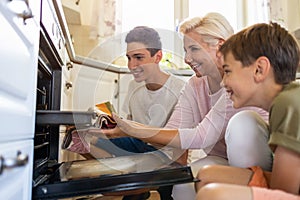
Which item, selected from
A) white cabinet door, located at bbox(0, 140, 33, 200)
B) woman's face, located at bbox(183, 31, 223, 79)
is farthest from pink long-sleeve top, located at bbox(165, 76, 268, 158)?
white cabinet door, located at bbox(0, 140, 33, 200)

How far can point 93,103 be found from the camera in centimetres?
127

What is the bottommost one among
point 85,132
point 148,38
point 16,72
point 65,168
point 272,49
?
point 65,168

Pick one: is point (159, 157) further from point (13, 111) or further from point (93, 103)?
point (13, 111)

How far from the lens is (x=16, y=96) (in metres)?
0.58

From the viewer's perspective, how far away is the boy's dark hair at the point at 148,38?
4.36 ft

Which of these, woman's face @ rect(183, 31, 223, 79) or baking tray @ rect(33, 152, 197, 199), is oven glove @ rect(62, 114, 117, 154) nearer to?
baking tray @ rect(33, 152, 197, 199)

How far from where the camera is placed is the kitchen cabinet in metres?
0.50

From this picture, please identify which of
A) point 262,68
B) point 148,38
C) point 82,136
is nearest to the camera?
point 262,68

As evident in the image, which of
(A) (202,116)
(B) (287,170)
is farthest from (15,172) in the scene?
(A) (202,116)

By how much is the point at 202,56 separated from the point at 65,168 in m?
0.71

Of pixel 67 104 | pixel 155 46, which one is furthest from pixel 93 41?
pixel 155 46

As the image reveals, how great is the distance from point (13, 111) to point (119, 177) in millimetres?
307

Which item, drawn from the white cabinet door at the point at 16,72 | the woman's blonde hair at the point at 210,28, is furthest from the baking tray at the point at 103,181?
the woman's blonde hair at the point at 210,28

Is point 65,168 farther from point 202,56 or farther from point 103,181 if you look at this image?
point 202,56
